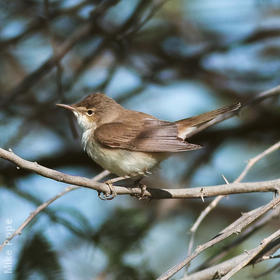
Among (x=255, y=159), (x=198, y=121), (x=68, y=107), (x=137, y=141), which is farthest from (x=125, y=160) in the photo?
(x=255, y=159)

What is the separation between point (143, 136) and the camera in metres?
3.77

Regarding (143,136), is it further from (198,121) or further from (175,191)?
(175,191)

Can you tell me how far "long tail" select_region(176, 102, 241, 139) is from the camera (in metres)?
Answer: 3.51

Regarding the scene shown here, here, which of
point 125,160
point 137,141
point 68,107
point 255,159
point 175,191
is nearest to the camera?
point 175,191

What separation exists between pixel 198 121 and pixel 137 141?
0.47 meters

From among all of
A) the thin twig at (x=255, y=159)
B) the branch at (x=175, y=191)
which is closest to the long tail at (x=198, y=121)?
the thin twig at (x=255, y=159)

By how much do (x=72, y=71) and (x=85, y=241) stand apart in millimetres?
3000

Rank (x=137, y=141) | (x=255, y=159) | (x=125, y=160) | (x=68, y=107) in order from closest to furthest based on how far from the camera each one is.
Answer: (x=255, y=159), (x=125, y=160), (x=137, y=141), (x=68, y=107)

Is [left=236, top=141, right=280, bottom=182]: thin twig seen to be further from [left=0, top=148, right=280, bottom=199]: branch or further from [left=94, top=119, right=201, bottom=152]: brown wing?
[left=94, top=119, right=201, bottom=152]: brown wing

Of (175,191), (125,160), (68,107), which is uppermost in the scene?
(68,107)

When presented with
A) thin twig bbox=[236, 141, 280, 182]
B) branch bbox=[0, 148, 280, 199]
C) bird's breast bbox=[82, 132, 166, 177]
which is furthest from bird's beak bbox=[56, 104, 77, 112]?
thin twig bbox=[236, 141, 280, 182]

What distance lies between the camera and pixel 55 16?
16.2 ft

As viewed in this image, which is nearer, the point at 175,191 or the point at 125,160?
the point at 175,191

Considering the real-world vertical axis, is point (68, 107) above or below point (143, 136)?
above
